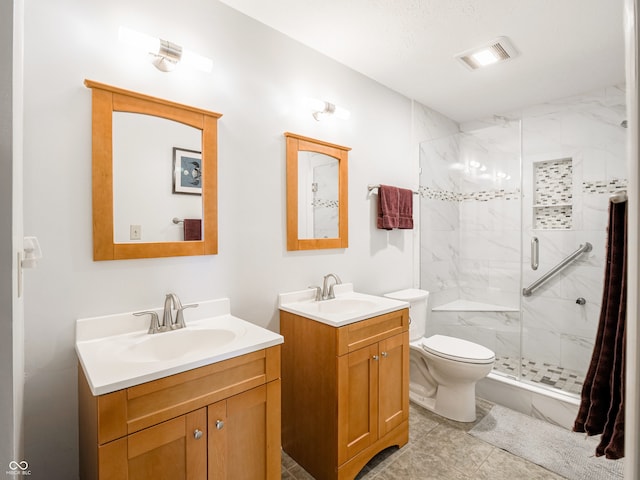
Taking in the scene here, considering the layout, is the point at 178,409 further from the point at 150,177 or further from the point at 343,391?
the point at 150,177

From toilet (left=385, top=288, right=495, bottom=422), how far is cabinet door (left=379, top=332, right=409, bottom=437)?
1.27ft

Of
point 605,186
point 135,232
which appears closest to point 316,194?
point 135,232

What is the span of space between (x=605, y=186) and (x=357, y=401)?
2770mm

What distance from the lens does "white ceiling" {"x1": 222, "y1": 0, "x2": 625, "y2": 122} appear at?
176 cm

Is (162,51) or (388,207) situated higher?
(162,51)

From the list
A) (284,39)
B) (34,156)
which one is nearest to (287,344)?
(34,156)

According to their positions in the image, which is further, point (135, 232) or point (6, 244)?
point (135, 232)

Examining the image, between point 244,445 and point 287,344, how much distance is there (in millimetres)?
667

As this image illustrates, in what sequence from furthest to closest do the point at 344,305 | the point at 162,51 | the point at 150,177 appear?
1. the point at 344,305
2. the point at 150,177
3. the point at 162,51

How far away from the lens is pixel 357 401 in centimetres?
171

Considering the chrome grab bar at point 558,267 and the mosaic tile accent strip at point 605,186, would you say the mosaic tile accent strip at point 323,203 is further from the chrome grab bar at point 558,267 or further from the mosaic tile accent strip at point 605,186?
the mosaic tile accent strip at point 605,186

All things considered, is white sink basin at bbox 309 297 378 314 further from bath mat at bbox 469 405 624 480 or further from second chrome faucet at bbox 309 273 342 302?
bath mat at bbox 469 405 624 480

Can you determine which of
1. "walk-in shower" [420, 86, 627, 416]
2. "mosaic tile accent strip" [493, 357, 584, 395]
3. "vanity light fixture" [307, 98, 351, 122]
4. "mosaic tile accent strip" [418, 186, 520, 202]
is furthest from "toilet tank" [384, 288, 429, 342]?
"vanity light fixture" [307, 98, 351, 122]

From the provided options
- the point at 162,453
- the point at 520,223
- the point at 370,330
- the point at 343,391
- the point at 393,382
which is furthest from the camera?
the point at 520,223
